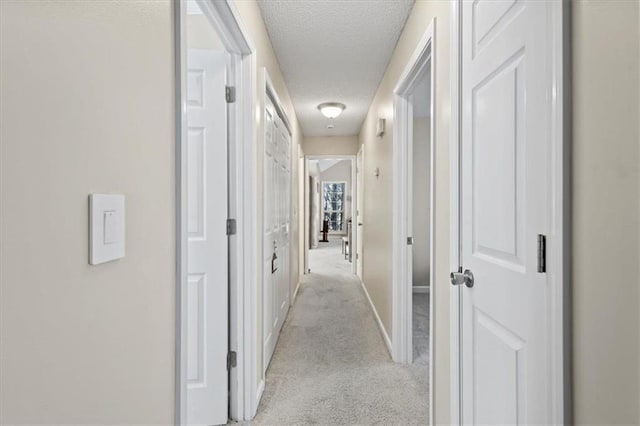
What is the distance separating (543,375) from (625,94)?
651 millimetres

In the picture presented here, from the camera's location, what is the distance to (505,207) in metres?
1.08

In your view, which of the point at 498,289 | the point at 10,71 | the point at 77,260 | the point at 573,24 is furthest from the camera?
the point at 498,289

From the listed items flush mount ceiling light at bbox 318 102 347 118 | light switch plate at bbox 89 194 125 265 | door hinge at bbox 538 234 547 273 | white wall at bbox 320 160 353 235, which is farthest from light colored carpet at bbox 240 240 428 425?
white wall at bbox 320 160 353 235

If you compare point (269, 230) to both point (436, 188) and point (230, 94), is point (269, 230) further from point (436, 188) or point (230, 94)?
point (436, 188)

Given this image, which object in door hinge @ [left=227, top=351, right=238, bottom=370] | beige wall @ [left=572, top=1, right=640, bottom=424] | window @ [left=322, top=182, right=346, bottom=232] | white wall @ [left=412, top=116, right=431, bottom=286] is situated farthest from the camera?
window @ [left=322, top=182, right=346, bottom=232]

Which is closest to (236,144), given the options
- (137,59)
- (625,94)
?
(137,59)

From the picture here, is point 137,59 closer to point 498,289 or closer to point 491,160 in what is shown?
point 491,160

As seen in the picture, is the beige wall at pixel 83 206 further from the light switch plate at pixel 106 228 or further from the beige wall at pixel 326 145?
the beige wall at pixel 326 145

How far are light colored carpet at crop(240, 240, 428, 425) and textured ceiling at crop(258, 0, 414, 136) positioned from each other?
2.42 metres

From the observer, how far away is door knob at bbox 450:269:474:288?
4.36 feet

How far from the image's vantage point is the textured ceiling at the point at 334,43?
2.27 metres

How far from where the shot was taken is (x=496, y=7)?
3.72 ft

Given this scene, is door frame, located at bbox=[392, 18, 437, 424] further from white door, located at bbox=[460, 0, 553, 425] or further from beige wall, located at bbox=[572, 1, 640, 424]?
Answer: beige wall, located at bbox=[572, 1, 640, 424]

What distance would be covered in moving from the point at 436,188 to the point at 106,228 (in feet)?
4.80
